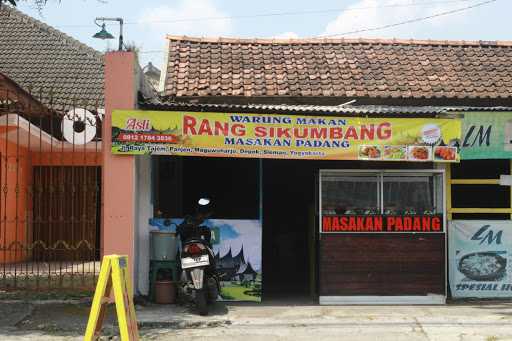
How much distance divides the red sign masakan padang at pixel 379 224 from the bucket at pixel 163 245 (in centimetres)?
219

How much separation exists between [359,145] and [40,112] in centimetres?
441

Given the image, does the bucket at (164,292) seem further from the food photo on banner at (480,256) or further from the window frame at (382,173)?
the food photo on banner at (480,256)

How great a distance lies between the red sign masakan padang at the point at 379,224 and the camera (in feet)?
32.8

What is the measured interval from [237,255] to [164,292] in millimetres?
1170

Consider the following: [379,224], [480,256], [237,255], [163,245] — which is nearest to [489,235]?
[480,256]

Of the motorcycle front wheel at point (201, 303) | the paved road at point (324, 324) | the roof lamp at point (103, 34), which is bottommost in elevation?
the paved road at point (324, 324)

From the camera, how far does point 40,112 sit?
935 cm

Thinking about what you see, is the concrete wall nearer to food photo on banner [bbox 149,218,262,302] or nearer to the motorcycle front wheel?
food photo on banner [bbox 149,218,262,302]

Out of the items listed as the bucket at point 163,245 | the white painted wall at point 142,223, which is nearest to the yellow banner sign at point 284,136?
the white painted wall at point 142,223

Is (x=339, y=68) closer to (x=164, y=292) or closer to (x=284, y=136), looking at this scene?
(x=284, y=136)

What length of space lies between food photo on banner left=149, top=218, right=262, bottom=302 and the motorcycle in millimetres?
422

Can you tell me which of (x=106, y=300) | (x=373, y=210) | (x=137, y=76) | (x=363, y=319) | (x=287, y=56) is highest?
(x=287, y=56)

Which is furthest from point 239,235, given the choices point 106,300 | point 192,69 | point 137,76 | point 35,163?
point 35,163

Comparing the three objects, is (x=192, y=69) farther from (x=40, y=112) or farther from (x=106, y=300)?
(x=106, y=300)
